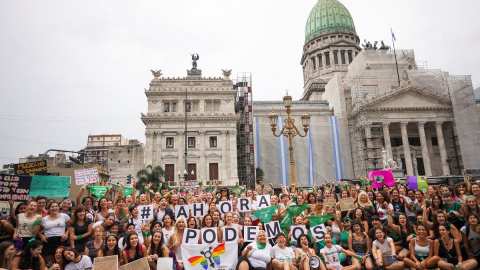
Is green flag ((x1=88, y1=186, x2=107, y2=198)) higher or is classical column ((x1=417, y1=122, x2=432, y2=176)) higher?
classical column ((x1=417, y1=122, x2=432, y2=176))

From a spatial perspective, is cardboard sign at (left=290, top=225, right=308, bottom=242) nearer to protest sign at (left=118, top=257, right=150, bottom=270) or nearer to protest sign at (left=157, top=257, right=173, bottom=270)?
protest sign at (left=157, top=257, right=173, bottom=270)

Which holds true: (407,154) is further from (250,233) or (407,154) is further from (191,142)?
(250,233)

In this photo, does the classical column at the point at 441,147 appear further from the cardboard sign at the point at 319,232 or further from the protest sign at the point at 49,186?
the protest sign at the point at 49,186

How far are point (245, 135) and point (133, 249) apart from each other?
1395 inches

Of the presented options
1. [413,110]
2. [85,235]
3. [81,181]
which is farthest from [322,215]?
[413,110]

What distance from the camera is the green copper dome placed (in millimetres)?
68562

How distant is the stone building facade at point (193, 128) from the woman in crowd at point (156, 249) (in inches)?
1197

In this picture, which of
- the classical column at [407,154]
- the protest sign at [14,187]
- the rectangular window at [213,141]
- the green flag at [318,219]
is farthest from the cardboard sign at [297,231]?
the classical column at [407,154]

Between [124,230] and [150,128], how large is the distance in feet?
104

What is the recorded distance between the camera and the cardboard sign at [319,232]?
30.2 ft

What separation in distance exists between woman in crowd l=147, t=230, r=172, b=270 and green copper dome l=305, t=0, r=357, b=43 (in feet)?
223

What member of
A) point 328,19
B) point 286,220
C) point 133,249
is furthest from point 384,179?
point 328,19

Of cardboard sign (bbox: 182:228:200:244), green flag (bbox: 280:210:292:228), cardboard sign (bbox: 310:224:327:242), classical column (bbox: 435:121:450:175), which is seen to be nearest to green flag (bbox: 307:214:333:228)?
cardboard sign (bbox: 310:224:327:242)

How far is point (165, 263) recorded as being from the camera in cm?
787
